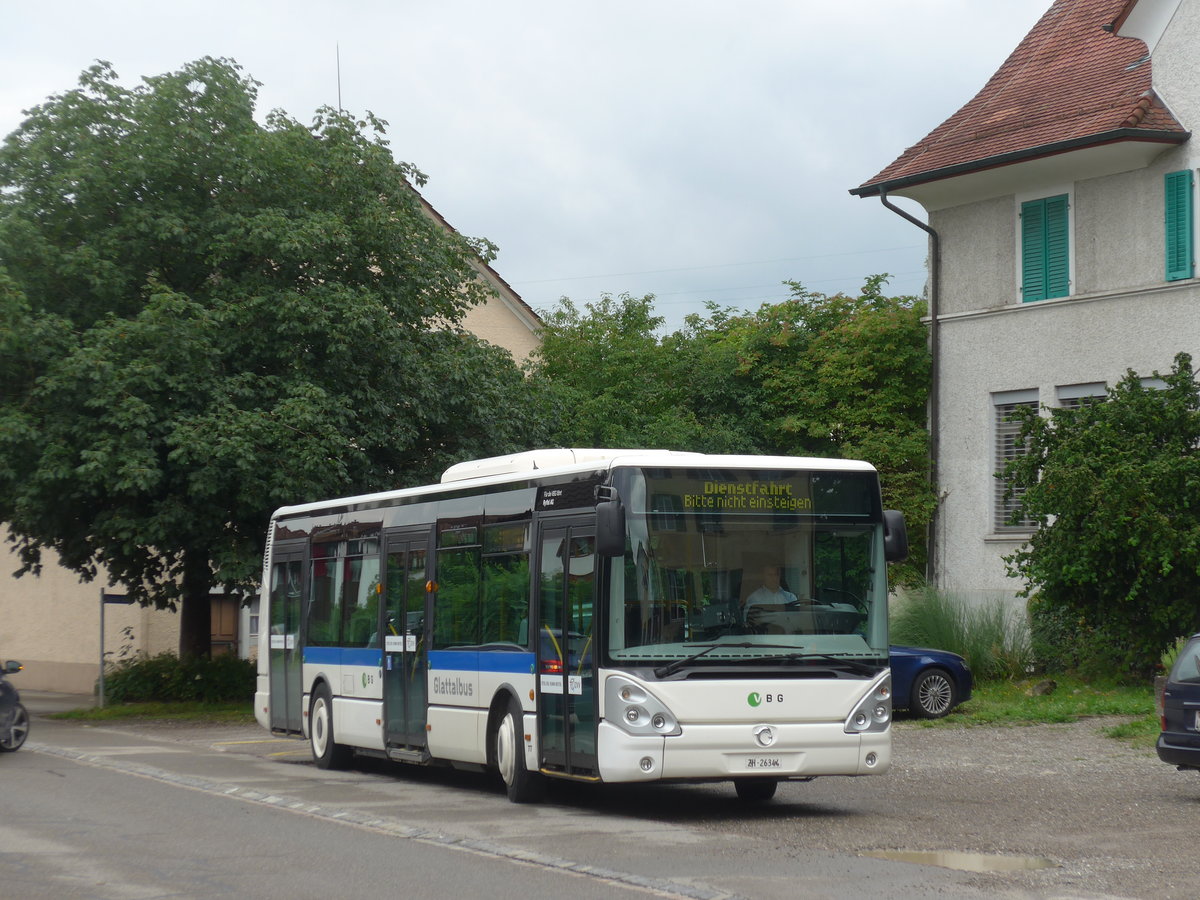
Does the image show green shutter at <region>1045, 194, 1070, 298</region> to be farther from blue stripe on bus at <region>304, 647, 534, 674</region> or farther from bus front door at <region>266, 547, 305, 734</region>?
blue stripe on bus at <region>304, 647, 534, 674</region>

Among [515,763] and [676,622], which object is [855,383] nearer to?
[515,763]

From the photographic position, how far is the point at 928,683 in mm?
21453

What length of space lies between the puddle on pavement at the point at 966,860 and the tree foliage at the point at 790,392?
17151 mm

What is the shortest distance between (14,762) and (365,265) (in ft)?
36.6

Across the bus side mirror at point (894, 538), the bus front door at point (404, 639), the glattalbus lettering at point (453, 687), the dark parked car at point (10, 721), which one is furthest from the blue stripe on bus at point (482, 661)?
the dark parked car at point (10, 721)

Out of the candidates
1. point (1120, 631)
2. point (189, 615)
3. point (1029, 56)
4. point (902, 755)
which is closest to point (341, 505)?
point (902, 755)

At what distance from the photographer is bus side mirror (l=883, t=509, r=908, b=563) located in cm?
1303

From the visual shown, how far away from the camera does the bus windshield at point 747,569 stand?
12.5 metres

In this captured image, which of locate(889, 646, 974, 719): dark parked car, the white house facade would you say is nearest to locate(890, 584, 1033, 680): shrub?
the white house facade

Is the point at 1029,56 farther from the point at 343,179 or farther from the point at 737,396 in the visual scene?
the point at 343,179

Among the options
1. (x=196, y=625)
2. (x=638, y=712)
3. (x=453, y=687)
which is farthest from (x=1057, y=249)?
(x=196, y=625)

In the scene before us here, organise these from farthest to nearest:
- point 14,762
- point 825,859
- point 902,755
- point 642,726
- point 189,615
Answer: point 189,615
point 14,762
point 902,755
point 642,726
point 825,859

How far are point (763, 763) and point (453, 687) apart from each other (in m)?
3.83

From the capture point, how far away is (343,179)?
89.2 feet
